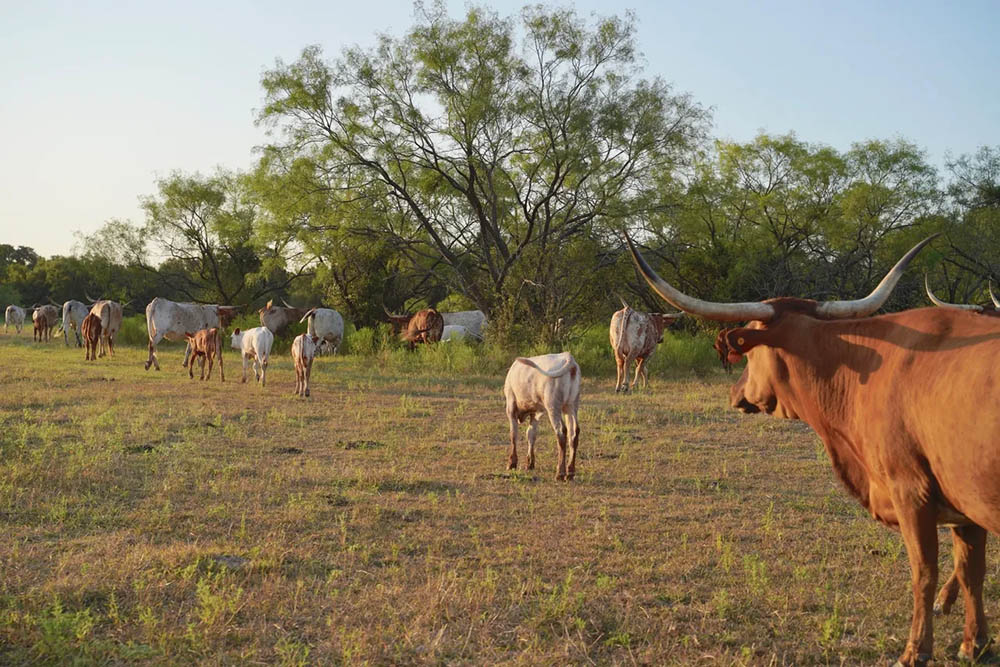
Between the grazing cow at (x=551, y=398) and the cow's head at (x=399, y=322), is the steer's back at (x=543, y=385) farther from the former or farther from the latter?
the cow's head at (x=399, y=322)

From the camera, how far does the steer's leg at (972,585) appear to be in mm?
3814

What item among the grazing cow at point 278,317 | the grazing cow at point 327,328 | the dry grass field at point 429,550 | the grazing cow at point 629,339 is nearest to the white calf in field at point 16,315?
the grazing cow at point 278,317

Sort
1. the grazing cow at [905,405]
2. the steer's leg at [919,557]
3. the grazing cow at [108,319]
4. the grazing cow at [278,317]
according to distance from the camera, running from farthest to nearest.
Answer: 1. the grazing cow at [278,317]
2. the grazing cow at [108,319]
3. the steer's leg at [919,557]
4. the grazing cow at [905,405]

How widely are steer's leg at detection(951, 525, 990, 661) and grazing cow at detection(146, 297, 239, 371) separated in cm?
1611

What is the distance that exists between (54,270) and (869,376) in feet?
163

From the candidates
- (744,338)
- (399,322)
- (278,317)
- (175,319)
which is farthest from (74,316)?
(744,338)

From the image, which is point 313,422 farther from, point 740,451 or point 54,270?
point 54,270

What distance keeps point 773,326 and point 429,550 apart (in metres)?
2.62

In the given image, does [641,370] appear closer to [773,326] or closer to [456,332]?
[456,332]

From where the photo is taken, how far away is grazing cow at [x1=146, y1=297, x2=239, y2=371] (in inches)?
754

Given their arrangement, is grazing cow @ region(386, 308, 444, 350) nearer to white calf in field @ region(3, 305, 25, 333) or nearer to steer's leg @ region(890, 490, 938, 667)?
steer's leg @ region(890, 490, 938, 667)

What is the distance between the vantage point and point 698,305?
394cm

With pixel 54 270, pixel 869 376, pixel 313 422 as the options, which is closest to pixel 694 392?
pixel 313 422

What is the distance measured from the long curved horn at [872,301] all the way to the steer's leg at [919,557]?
3.09 feet
